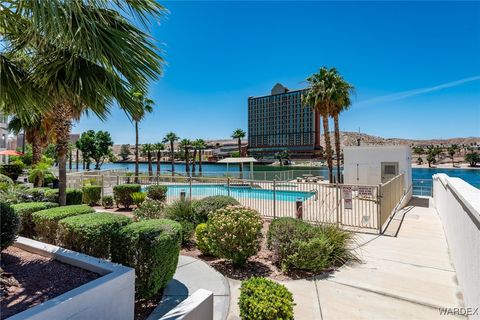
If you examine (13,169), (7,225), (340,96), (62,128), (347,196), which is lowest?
(347,196)

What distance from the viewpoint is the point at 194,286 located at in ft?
13.5

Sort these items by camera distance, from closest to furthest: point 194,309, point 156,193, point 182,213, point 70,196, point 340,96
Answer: point 194,309
point 182,213
point 70,196
point 156,193
point 340,96

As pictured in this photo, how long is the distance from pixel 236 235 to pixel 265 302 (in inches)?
73.9

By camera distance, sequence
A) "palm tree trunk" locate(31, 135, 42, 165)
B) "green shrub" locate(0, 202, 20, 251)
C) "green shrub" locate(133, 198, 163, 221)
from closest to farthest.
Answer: "green shrub" locate(0, 202, 20, 251)
"green shrub" locate(133, 198, 163, 221)
"palm tree trunk" locate(31, 135, 42, 165)

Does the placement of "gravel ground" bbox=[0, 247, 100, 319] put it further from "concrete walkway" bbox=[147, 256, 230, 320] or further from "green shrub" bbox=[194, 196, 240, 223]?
"green shrub" bbox=[194, 196, 240, 223]

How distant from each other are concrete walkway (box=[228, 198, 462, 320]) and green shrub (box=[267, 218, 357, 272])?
0.88 ft

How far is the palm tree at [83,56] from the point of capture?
273 centimetres

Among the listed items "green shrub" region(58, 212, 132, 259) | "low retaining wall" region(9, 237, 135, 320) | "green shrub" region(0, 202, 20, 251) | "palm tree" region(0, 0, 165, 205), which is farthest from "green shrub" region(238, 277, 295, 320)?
"green shrub" region(0, 202, 20, 251)

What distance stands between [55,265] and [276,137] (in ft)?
399

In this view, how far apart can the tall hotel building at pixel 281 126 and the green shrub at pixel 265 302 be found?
112 metres

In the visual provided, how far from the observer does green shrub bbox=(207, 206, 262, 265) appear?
15.5ft

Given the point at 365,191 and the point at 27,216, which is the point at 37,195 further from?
the point at 365,191

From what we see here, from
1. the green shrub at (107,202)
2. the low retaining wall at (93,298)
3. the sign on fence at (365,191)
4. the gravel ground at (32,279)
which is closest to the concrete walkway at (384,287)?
the low retaining wall at (93,298)

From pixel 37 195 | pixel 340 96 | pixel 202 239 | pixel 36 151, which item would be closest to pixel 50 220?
pixel 202 239
